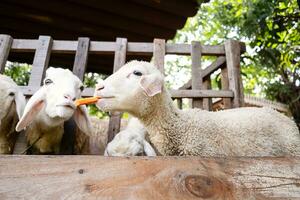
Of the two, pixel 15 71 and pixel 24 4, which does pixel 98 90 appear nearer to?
pixel 24 4

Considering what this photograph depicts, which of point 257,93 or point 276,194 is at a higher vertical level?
point 257,93

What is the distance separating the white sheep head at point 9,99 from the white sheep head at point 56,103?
0.35ft

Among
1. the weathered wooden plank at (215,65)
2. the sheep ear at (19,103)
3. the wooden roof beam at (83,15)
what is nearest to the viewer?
the sheep ear at (19,103)

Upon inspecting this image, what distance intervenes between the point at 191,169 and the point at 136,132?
1.33m

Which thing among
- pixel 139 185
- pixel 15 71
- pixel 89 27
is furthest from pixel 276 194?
pixel 15 71

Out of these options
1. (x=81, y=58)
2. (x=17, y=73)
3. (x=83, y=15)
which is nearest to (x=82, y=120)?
(x=81, y=58)

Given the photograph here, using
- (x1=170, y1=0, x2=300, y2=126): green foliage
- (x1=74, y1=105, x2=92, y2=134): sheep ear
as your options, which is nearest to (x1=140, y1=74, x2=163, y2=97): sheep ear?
(x1=74, y1=105, x2=92, y2=134): sheep ear

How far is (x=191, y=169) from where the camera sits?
1046 mm

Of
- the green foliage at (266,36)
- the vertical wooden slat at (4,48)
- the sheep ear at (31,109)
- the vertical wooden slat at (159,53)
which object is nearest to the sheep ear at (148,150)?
the vertical wooden slat at (159,53)

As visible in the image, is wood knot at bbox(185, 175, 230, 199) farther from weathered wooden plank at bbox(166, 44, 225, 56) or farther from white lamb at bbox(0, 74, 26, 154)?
weathered wooden plank at bbox(166, 44, 225, 56)

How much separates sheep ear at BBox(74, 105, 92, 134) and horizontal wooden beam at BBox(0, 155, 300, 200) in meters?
1.02

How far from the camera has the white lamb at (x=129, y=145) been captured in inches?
81.4

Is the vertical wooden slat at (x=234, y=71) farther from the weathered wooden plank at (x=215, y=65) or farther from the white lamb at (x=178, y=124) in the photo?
the white lamb at (x=178, y=124)

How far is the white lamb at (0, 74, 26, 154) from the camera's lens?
1929 millimetres
